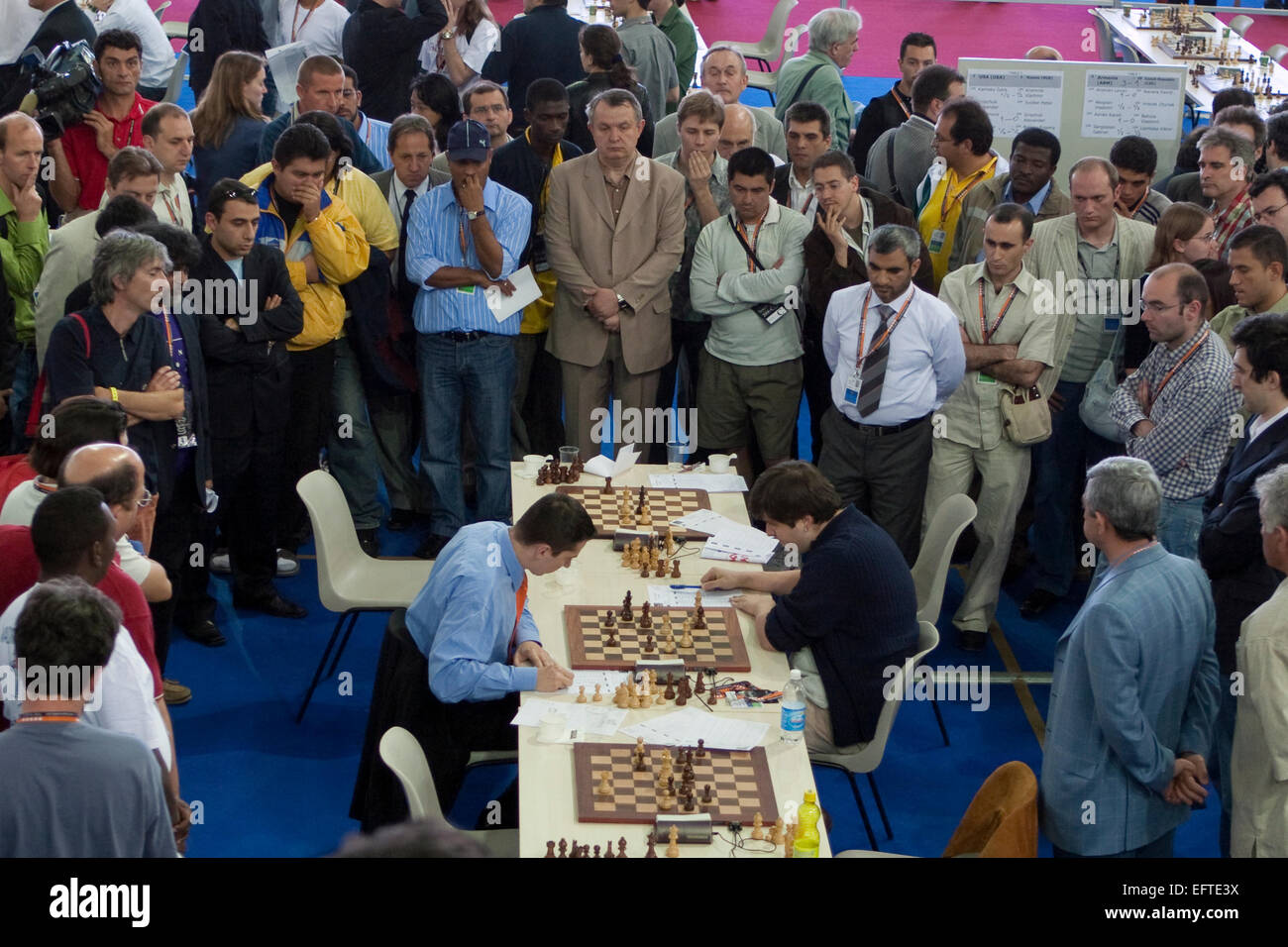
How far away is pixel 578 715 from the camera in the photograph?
4730 mm

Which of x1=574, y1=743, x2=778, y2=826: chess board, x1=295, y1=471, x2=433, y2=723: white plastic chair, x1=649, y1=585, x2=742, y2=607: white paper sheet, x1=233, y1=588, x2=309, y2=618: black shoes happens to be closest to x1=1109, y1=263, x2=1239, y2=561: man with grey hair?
x1=649, y1=585, x2=742, y2=607: white paper sheet

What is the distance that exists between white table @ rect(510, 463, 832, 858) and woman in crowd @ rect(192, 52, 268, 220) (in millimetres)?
2409

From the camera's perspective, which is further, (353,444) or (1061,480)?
(353,444)

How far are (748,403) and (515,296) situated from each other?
1.25 m

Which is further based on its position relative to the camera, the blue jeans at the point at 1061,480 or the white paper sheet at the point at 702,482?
the blue jeans at the point at 1061,480

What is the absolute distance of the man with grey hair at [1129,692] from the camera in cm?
432

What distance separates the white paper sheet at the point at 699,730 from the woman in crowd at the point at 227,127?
4214 mm

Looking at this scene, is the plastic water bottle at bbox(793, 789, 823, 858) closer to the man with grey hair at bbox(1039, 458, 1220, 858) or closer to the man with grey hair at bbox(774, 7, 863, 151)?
the man with grey hair at bbox(1039, 458, 1220, 858)

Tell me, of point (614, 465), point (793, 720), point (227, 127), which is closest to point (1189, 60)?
point (614, 465)

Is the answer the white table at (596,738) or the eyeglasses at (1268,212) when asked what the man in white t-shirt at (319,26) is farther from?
the eyeglasses at (1268,212)

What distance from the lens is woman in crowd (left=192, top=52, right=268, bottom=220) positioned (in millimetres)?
7602

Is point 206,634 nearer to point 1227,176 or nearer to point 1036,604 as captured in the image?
point 1036,604

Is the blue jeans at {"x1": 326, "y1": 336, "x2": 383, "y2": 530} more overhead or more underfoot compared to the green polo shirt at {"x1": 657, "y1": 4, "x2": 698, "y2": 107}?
more underfoot

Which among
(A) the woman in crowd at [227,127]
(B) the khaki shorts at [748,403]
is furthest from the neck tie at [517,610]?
(A) the woman in crowd at [227,127]
